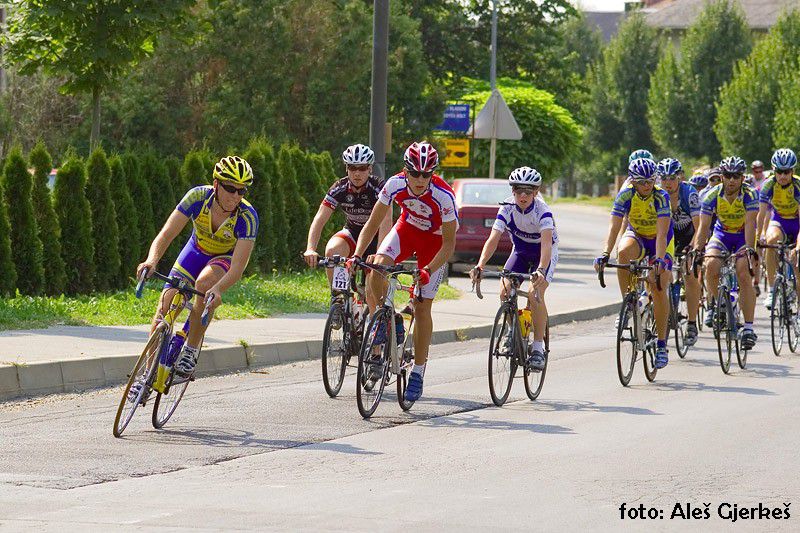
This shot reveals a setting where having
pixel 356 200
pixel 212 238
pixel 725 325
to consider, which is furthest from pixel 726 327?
pixel 212 238

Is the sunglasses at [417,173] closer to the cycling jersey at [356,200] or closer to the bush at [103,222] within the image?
the cycling jersey at [356,200]

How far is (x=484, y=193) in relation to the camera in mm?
29016

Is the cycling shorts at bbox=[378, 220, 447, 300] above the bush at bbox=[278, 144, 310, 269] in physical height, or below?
above

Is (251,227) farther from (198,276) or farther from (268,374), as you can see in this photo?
(268,374)

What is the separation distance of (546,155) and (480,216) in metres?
14.3

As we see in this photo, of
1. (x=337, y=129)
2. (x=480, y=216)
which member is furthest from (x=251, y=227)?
(x=337, y=129)

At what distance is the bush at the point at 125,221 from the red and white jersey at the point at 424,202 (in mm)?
8720

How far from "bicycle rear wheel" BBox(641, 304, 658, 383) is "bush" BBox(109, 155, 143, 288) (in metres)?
8.04

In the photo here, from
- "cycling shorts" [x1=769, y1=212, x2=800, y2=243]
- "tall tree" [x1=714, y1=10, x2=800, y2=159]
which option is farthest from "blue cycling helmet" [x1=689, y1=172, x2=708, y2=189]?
"tall tree" [x1=714, y1=10, x2=800, y2=159]

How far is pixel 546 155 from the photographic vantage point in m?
42.2

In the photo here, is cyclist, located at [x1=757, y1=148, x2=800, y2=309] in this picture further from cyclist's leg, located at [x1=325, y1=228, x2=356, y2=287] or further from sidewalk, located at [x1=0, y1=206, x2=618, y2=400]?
cyclist's leg, located at [x1=325, y1=228, x2=356, y2=287]

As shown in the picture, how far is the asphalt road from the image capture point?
305 inches

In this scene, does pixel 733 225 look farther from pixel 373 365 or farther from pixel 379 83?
pixel 373 365

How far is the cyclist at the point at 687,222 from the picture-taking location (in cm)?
1605
